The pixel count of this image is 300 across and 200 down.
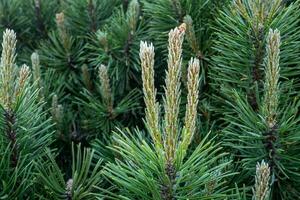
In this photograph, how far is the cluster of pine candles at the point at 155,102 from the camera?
606mm

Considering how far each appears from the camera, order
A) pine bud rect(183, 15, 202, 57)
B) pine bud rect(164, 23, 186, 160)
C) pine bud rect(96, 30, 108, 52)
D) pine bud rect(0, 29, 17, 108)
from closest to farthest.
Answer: pine bud rect(164, 23, 186, 160) → pine bud rect(0, 29, 17, 108) → pine bud rect(183, 15, 202, 57) → pine bud rect(96, 30, 108, 52)

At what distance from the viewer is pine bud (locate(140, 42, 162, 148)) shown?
559 millimetres

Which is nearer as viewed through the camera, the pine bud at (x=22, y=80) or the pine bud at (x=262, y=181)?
the pine bud at (x=262, y=181)

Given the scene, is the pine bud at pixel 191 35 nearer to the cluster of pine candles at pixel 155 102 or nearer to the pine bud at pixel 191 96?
the cluster of pine candles at pixel 155 102

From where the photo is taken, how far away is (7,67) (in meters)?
0.68

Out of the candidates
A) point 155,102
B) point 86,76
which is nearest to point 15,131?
point 155,102

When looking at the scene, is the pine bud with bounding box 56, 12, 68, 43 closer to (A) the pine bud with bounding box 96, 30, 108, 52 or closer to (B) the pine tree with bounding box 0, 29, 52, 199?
(A) the pine bud with bounding box 96, 30, 108, 52

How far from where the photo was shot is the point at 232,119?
32.7 inches

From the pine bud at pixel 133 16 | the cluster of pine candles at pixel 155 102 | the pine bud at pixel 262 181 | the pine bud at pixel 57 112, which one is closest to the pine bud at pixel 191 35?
the cluster of pine candles at pixel 155 102

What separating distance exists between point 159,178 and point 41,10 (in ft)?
2.76

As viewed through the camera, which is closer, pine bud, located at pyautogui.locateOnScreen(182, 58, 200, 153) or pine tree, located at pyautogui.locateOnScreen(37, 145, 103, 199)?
pine bud, located at pyautogui.locateOnScreen(182, 58, 200, 153)

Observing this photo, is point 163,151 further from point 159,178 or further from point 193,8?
point 193,8

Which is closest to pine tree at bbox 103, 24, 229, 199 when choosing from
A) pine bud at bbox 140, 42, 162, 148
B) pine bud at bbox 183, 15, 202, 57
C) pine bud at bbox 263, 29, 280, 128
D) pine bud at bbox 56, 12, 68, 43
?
pine bud at bbox 140, 42, 162, 148

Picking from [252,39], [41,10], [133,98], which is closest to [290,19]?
[252,39]
